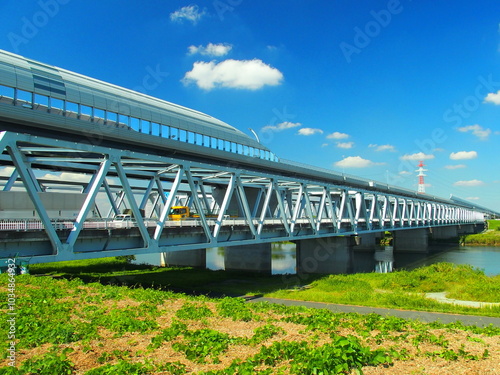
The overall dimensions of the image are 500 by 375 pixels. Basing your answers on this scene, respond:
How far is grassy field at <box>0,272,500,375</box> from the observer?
831 centimetres

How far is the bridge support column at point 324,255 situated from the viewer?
47375 mm

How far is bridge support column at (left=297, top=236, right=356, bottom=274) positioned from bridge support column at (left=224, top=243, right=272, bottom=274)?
4.46 meters

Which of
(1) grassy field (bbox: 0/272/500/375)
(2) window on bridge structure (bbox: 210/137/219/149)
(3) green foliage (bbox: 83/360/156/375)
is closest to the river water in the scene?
(2) window on bridge structure (bbox: 210/137/219/149)

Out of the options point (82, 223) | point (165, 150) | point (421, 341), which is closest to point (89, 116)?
point (165, 150)

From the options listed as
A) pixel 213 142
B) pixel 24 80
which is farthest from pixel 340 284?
pixel 24 80

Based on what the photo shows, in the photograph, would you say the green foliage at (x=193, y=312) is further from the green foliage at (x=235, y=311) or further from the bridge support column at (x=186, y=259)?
the bridge support column at (x=186, y=259)

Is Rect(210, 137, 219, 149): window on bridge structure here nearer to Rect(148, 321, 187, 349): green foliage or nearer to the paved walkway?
the paved walkway

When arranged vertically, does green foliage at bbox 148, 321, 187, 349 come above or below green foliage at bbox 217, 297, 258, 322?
above

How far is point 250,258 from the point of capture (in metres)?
46.9

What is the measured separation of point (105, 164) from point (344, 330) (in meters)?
13.1

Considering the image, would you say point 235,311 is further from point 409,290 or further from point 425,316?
point 409,290

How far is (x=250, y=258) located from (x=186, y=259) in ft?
30.7

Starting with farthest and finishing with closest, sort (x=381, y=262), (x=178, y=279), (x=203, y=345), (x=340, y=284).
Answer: (x=381, y=262)
(x=178, y=279)
(x=340, y=284)
(x=203, y=345)

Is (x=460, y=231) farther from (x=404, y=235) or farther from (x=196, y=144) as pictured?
(x=196, y=144)
